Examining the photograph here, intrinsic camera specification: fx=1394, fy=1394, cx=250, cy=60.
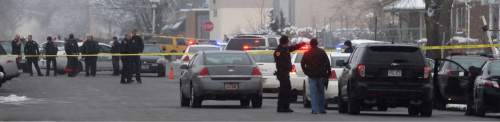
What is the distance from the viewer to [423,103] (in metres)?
24.9

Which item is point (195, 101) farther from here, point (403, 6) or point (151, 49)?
point (403, 6)

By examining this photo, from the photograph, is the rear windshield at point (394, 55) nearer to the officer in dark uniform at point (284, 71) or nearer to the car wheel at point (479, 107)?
the car wheel at point (479, 107)

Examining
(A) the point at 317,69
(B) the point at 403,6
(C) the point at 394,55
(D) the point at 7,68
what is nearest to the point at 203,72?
(A) the point at 317,69

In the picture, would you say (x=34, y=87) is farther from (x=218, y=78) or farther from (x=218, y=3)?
(x=218, y=3)

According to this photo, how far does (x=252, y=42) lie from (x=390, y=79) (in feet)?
58.7

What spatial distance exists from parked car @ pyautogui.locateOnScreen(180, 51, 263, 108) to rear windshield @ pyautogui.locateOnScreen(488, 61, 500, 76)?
4.66m

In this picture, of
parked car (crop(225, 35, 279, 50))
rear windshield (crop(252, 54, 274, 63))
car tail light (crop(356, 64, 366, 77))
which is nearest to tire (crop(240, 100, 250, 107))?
car tail light (crop(356, 64, 366, 77))

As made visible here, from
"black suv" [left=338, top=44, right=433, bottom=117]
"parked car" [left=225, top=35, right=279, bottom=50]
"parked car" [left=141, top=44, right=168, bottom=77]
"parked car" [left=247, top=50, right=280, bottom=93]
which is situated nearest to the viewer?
"black suv" [left=338, top=44, right=433, bottom=117]

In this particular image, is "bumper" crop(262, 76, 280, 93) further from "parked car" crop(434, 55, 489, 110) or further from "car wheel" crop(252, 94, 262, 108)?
"car wheel" crop(252, 94, 262, 108)

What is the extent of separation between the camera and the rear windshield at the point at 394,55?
25.1 m

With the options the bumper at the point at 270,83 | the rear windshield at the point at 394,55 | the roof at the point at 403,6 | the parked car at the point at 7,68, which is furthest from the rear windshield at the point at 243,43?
the roof at the point at 403,6

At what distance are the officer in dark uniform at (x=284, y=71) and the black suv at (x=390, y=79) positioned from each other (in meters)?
1.39

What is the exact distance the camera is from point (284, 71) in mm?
26391

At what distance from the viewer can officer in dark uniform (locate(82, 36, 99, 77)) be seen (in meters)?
50.8
